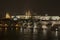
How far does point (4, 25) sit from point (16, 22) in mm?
1559

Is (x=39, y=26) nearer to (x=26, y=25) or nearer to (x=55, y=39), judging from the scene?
(x=26, y=25)

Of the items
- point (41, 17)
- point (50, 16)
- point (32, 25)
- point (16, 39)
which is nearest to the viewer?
point (16, 39)

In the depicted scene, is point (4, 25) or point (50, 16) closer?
point (4, 25)

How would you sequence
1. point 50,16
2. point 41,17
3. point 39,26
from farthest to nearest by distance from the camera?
point 50,16 < point 41,17 < point 39,26

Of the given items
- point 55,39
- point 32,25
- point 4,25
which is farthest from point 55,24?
point 55,39

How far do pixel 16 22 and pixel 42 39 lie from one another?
1951 centimetres

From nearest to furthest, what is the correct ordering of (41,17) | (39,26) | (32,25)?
(32,25)
(39,26)
(41,17)

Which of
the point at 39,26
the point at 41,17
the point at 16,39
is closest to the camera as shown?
the point at 16,39

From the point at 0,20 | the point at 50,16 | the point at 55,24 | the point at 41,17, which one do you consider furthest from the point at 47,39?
the point at 50,16

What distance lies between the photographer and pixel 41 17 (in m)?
42.6

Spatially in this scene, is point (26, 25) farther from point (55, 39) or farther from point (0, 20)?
point (55, 39)

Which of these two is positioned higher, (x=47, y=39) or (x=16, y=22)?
(x=16, y=22)

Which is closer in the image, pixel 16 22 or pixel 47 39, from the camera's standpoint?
pixel 47 39

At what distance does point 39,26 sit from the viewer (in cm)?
3616
